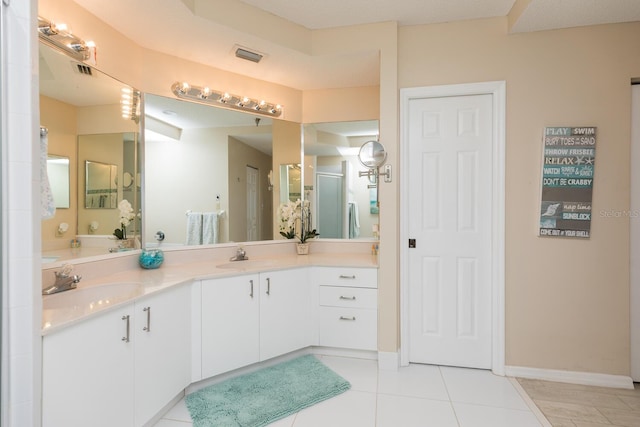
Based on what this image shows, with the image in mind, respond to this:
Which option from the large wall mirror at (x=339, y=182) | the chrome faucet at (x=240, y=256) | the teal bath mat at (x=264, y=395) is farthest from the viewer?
the large wall mirror at (x=339, y=182)

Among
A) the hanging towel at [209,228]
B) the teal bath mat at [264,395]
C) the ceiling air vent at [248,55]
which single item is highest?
the ceiling air vent at [248,55]

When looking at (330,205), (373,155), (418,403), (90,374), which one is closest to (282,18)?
(373,155)

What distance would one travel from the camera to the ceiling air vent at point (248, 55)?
8.18ft

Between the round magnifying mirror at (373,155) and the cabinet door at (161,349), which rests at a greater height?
the round magnifying mirror at (373,155)

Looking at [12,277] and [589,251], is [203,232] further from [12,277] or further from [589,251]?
[589,251]

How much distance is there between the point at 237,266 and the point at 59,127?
1450 millimetres

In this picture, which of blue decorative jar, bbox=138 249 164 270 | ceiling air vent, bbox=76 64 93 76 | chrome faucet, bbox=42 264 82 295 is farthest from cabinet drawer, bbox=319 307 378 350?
ceiling air vent, bbox=76 64 93 76

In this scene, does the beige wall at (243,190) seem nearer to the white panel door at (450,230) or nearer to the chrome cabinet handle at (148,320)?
the chrome cabinet handle at (148,320)

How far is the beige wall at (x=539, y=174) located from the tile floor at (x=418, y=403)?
371mm

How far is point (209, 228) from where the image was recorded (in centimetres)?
275

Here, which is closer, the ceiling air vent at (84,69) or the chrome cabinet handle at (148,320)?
the chrome cabinet handle at (148,320)

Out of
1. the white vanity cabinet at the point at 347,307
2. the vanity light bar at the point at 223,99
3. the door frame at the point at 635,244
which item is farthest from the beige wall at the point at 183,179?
the door frame at the point at 635,244

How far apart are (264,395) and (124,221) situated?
1.51 metres

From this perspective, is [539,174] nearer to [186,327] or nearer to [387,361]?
[387,361]
